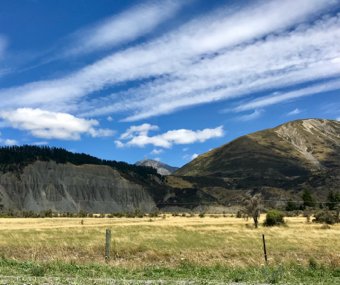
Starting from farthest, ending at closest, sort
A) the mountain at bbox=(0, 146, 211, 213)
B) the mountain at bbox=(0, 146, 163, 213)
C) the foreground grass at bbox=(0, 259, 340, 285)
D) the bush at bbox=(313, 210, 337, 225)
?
the mountain at bbox=(0, 146, 211, 213) < the mountain at bbox=(0, 146, 163, 213) < the bush at bbox=(313, 210, 337, 225) < the foreground grass at bbox=(0, 259, 340, 285)

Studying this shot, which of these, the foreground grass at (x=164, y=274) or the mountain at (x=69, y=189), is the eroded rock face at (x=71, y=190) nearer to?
the mountain at (x=69, y=189)

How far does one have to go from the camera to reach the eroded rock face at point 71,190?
509ft

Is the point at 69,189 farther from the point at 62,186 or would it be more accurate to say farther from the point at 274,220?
the point at 274,220

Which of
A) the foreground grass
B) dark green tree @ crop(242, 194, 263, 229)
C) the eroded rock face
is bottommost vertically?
the foreground grass

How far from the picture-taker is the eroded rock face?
15500 cm

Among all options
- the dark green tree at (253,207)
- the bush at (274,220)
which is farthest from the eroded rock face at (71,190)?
the bush at (274,220)

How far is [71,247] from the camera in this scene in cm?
2484

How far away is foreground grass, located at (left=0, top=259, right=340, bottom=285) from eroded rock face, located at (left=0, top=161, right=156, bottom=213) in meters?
140

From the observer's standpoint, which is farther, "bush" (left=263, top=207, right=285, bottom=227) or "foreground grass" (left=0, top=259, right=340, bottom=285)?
"bush" (left=263, top=207, right=285, bottom=227)

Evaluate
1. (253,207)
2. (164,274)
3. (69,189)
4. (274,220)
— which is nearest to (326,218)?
(274,220)

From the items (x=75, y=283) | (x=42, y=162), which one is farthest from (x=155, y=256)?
(x=42, y=162)

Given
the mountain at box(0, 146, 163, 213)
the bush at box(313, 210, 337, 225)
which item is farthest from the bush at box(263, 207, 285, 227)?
the mountain at box(0, 146, 163, 213)

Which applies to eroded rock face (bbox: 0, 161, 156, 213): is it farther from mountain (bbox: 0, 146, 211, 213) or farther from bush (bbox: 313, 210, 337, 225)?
bush (bbox: 313, 210, 337, 225)

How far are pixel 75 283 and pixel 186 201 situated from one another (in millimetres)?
176018
